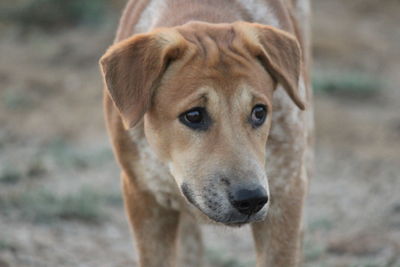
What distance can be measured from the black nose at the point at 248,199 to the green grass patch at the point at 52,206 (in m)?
3.15

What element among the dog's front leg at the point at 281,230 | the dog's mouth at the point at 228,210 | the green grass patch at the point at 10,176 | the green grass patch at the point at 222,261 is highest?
the dog's mouth at the point at 228,210

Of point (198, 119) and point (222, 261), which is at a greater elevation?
point (198, 119)

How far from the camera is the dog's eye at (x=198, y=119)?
3.89 meters

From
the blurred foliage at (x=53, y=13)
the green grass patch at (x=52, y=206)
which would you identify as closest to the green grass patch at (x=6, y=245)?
the green grass patch at (x=52, y=206)

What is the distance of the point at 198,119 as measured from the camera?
391 centimetres

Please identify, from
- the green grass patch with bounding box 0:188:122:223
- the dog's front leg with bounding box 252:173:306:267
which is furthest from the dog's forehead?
the green grass patch with bounding box 0:188:122:223

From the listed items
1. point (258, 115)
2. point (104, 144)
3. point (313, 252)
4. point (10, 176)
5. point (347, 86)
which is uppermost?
point (258, 115)

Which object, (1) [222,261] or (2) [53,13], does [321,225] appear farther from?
(2) [53,13]

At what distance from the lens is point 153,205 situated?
4590mm

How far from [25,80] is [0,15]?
252cm

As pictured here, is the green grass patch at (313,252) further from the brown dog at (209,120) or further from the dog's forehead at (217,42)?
the dog's forehead at (217,42)

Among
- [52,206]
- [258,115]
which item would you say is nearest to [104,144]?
[52,206]

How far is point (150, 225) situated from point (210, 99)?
42.0 inches

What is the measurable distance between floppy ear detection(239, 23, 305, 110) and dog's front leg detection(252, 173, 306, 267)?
1.76 ft
